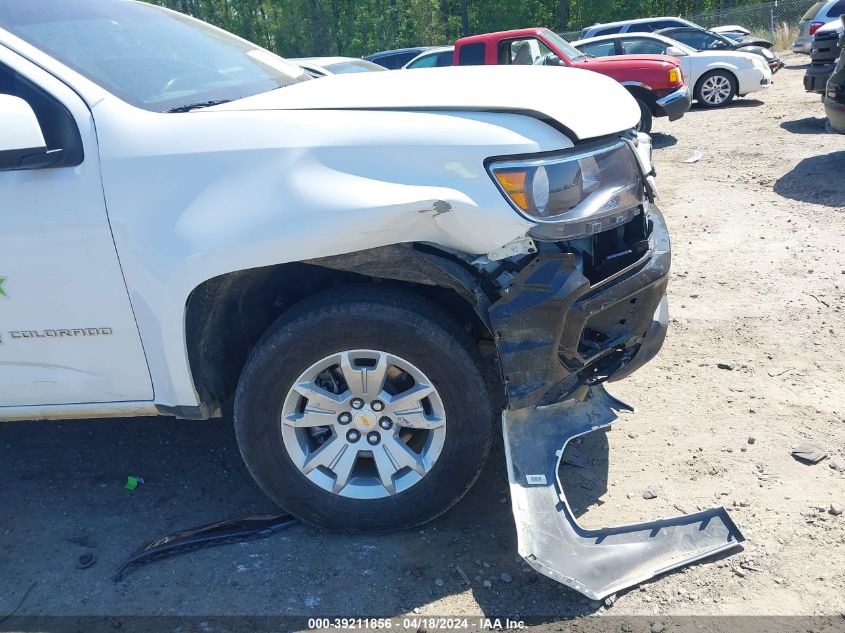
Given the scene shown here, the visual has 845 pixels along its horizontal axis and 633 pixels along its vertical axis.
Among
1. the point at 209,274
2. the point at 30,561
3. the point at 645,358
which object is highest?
the point at 209,274

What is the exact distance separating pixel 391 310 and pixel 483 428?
559 mm

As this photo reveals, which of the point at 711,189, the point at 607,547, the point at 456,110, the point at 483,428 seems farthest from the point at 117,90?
the point at 711,189

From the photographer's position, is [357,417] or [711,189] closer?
[357,417]

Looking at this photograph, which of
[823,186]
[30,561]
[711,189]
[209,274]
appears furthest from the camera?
[711,189]

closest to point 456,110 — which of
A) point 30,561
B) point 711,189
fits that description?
point 30,561

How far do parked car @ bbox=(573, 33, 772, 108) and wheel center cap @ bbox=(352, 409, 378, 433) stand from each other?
1258cm

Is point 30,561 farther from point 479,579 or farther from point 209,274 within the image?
point 479,579

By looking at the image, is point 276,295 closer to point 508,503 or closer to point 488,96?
point 488,96

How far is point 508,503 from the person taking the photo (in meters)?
2.97

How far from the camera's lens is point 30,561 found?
2.84 meters

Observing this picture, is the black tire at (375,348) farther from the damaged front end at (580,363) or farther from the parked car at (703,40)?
the parked car at (703,40)

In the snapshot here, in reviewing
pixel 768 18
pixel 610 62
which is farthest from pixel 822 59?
pixel 768 18

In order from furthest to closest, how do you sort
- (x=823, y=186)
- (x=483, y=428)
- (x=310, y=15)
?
(x=310, y=15), (x=823, y=186), (x=483, y=428)

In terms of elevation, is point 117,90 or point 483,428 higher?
point 117,90
